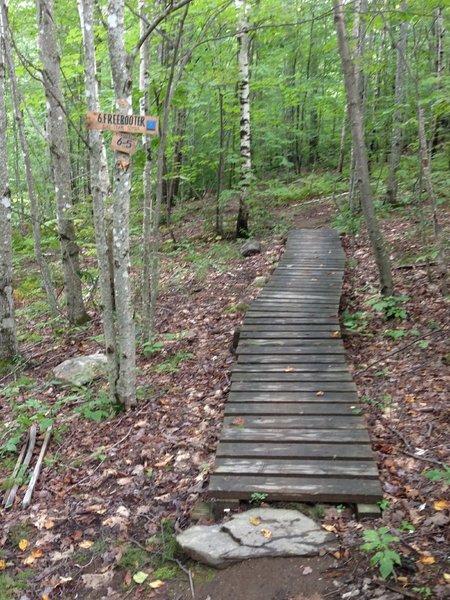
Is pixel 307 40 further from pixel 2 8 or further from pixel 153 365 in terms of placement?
pixel 153 365

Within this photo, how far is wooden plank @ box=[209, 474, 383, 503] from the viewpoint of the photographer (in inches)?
152

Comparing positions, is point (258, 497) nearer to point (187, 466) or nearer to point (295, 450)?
point (295, 450)

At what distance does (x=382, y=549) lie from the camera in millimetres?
3334

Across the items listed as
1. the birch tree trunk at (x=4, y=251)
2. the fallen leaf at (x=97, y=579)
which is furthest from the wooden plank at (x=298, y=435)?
the birch tree trunk at (x=4, y=251)

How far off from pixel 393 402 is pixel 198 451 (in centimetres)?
240

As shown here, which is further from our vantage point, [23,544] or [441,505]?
[23,544]

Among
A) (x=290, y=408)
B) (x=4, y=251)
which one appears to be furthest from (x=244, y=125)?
(x=290, y=408)

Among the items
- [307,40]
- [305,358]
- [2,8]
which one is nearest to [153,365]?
[305,358]

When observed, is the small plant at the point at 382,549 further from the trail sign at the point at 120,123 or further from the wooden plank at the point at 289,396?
the trail sign at the point at 120,123

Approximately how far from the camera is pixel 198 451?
5176mm

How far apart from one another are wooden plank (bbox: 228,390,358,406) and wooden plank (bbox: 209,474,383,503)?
4.56ft

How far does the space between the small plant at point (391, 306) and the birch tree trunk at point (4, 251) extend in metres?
6.28

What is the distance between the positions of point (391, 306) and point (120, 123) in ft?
17.5

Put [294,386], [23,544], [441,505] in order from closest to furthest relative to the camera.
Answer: [441,505] → [23,544] → [294,386]
